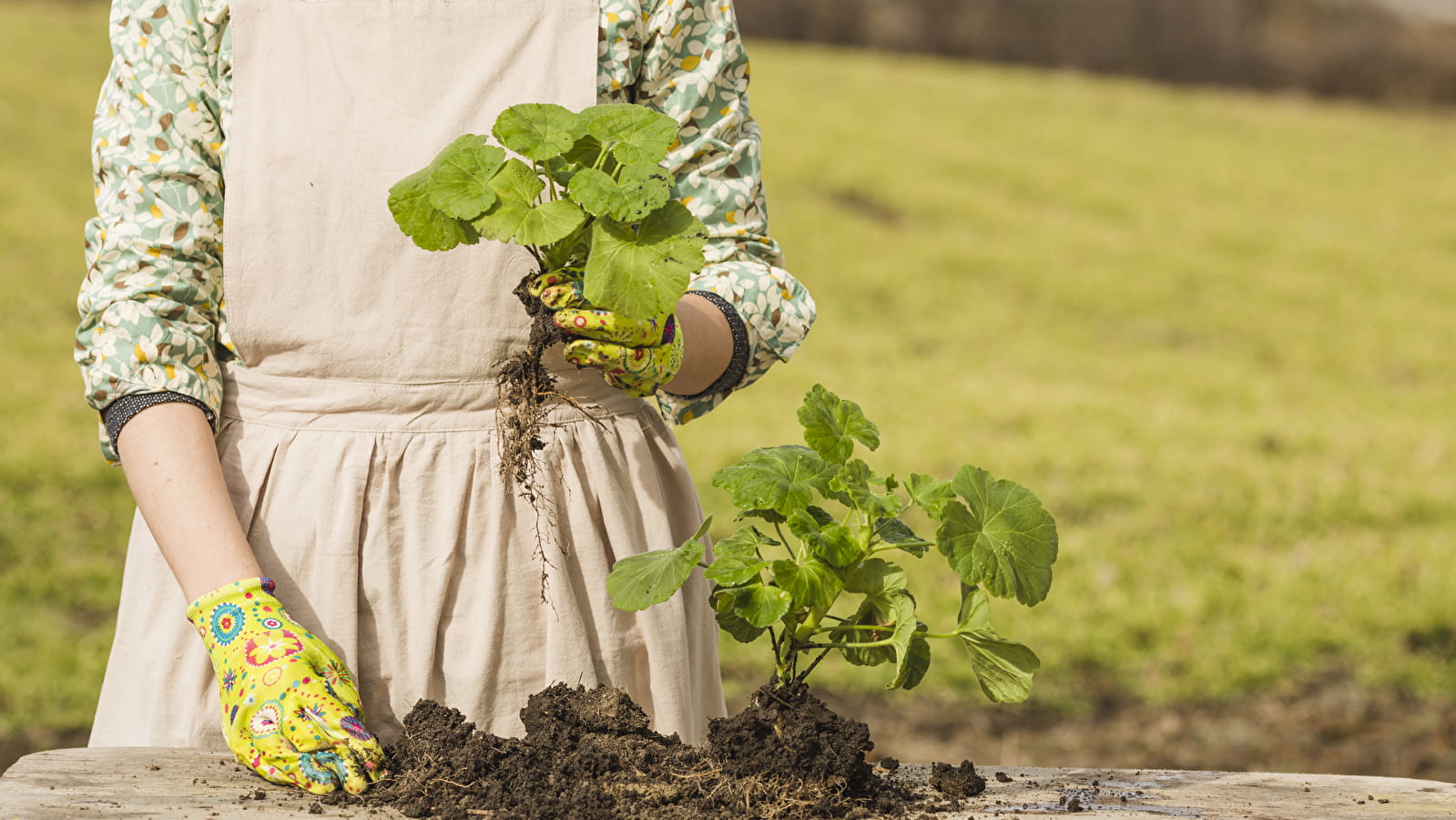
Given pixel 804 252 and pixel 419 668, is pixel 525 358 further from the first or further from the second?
pixel 804 252

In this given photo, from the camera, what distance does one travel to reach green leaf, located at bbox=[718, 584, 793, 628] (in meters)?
1.35

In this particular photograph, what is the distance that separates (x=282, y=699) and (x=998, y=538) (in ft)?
2.72

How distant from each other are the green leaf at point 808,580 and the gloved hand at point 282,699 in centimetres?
52

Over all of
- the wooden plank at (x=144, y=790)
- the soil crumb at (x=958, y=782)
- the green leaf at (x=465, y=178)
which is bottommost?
the wooden plank at (x=144, y=790)

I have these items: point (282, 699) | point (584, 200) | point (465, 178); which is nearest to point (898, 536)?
point (584, 200)

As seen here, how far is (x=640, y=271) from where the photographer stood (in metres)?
1.30

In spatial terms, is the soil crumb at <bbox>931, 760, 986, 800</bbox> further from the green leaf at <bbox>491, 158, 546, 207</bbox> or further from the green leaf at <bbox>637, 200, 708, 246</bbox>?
the green leaf at <bbox>491, 158, 546, 207</bbox>

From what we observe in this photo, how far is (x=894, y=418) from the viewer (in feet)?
22.8

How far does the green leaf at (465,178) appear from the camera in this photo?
1.31 m

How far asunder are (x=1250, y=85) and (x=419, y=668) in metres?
15.6

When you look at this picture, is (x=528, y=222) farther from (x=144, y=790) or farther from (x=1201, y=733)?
(x=1201, y=733)

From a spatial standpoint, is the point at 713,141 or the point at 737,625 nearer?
the point at 737,625

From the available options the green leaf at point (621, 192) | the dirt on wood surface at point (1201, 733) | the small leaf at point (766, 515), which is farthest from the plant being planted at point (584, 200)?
the dirt on wood surface at point (1201, 733)

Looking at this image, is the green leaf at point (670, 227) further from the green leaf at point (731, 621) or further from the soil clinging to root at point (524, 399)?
the green leaf at point (731, 621)
